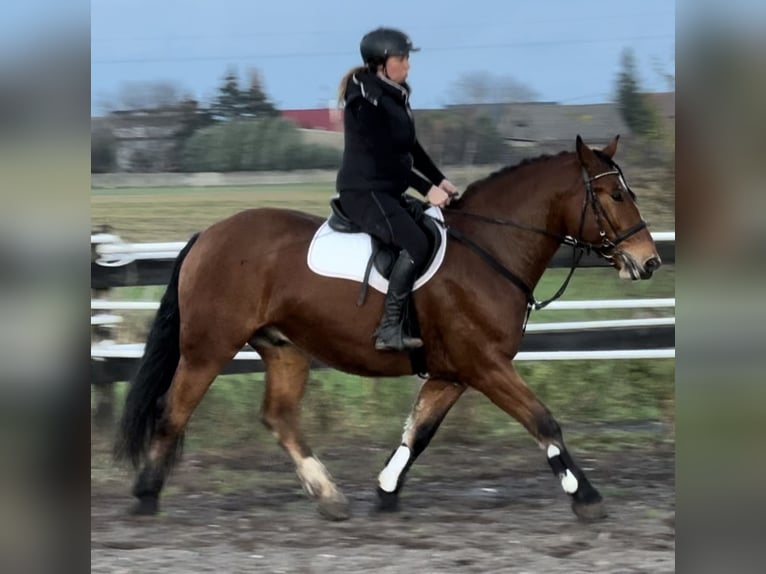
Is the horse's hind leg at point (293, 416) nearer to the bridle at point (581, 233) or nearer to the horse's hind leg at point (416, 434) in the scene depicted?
the horse's hind leg at point (416, 434)

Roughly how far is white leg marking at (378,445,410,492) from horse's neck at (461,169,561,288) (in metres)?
1.07

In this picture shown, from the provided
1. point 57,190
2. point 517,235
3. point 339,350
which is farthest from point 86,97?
point 517,235

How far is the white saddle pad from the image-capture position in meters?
4.78

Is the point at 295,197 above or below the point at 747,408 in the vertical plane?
above

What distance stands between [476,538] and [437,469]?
0.82m

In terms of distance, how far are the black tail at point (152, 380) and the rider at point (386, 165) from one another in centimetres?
95

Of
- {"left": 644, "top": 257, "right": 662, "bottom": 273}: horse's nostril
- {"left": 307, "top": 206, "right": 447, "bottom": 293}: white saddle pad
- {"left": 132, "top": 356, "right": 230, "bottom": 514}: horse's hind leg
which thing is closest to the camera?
{"left": 644, "top": 257, "right": 662, "bottom": 273}: horse's nostril

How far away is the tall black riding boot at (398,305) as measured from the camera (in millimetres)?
4676

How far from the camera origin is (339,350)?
4918 millimetres

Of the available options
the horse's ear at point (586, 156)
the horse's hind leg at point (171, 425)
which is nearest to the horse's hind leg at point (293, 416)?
the horse's hind leg at point (171, 425)

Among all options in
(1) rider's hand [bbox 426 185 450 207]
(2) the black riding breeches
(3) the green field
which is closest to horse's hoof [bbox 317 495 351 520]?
(3) the green field

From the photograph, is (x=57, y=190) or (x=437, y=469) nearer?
(x=57, y=190)

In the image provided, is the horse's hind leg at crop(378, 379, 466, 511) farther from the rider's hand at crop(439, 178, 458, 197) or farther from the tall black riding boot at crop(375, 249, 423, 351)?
the rider's hand at crop(439, 178, 458, 197)

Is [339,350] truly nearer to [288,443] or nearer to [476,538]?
[288,443]
